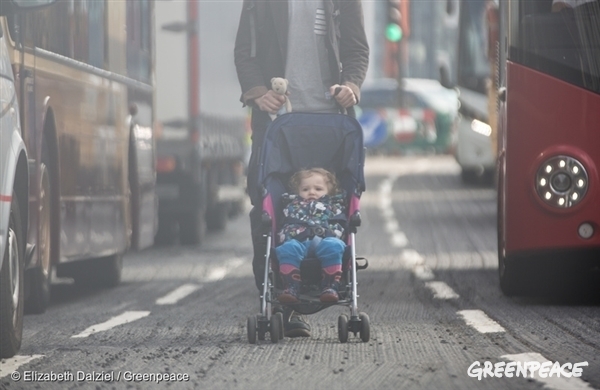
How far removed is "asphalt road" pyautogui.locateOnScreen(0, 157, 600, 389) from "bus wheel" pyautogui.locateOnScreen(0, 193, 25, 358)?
0.37ft

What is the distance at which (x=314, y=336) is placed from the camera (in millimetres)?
8461

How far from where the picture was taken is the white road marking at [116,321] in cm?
905

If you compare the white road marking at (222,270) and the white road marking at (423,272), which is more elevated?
the white road marking at (423,272)

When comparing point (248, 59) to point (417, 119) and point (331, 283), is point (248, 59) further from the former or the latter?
point (417, 119)

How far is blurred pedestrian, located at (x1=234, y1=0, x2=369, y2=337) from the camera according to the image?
9000 mm

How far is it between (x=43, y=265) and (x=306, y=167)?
2.40 meters

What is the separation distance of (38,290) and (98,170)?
165cm

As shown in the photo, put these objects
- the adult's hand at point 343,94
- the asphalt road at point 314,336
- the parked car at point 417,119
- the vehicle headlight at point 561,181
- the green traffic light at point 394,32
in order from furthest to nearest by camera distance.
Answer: the parked car at point 417,119, the green traffic light at point 394,32, the vehicle headlight at point 561,181, the adult's hand at point 343,94, the asphalt road at point 314,336

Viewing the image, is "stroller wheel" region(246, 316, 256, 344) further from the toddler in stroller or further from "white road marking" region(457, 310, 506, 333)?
"white road marking" region(457, 310, 506, 333)

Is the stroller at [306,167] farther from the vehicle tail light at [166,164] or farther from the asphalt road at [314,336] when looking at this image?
the vehicle tail light at [166,164]

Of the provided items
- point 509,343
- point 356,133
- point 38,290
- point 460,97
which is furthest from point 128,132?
point 460,97

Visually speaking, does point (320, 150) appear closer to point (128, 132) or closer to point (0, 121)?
point (0, 121)

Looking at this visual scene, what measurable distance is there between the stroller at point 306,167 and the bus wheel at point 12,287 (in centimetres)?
113

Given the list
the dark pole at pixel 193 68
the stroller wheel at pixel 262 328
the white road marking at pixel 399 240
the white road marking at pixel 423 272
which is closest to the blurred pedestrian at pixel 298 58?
the stroller wheel at pixel 262 328
